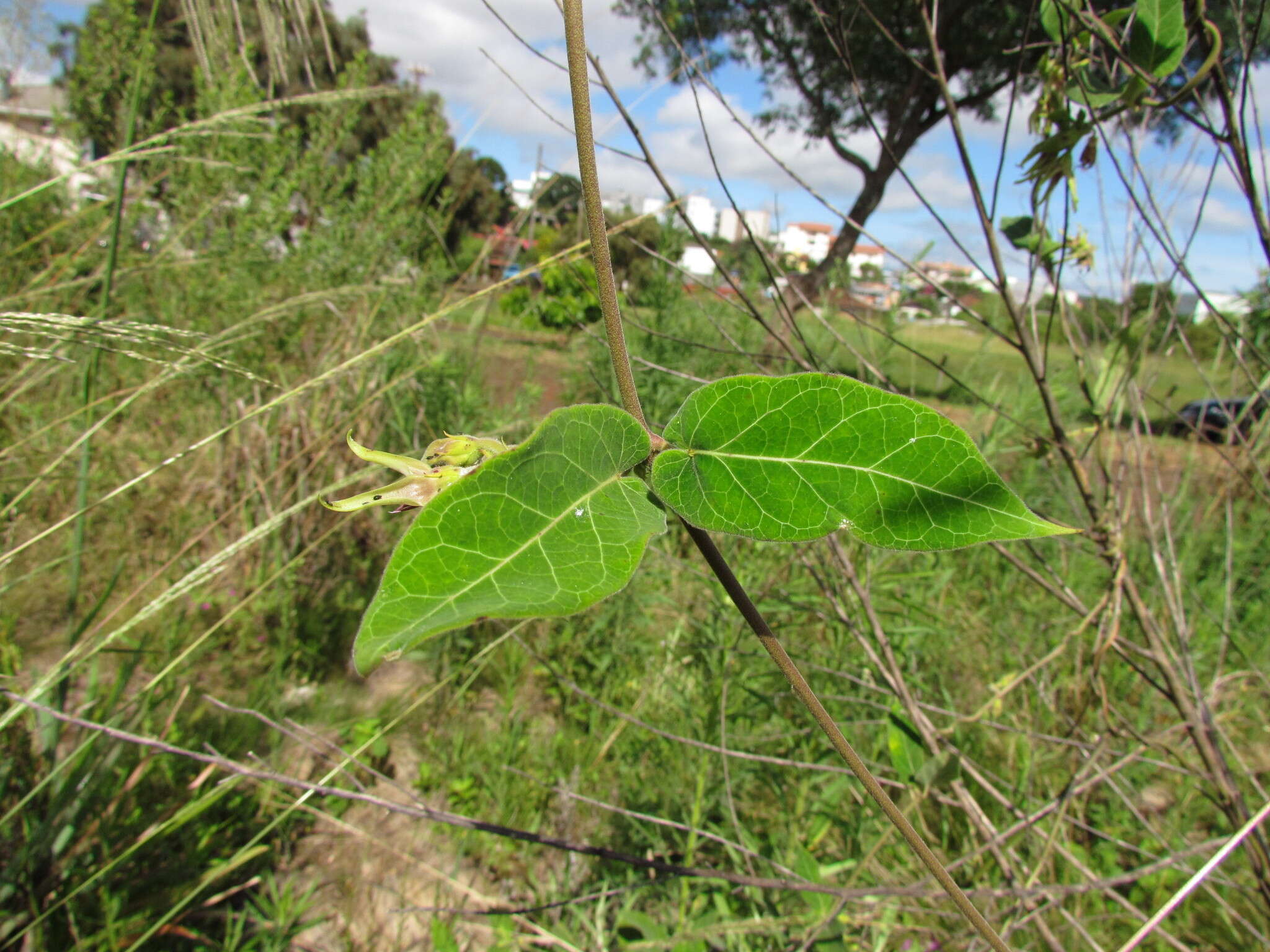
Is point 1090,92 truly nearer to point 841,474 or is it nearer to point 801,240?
point 841,474

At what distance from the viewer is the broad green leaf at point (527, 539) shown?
206mm

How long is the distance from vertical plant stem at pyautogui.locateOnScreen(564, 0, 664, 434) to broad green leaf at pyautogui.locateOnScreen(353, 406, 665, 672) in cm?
3

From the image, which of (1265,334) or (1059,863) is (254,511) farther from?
(1265,334)

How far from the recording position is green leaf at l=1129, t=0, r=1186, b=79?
0.65 meters

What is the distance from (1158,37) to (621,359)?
745 mm

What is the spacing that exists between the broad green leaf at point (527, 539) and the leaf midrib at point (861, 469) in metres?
0.04

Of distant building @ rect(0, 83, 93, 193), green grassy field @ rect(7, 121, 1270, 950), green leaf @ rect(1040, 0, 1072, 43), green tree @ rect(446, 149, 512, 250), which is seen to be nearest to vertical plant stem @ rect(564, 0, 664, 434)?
green grassy field @ rect(7, 121, 1270, 950)

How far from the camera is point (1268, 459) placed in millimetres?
1561

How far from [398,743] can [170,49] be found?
59.3 feet

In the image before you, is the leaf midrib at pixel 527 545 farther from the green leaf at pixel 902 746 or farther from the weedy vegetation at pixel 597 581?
the green leaf at pixel 902 746

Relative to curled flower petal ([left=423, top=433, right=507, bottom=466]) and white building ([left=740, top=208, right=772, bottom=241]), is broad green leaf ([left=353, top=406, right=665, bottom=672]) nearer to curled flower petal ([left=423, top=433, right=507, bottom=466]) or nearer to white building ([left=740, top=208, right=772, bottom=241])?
curled flower petal ([left=423, top=433, right=507, bottom=466])

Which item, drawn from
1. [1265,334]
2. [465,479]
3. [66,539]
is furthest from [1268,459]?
[66,539]

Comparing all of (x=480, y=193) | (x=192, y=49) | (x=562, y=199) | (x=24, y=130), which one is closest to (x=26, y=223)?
(x=24, y=130)

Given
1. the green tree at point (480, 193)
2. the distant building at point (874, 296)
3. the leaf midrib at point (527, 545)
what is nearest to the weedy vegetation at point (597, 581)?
the leaf midrib at point (527, 545)
